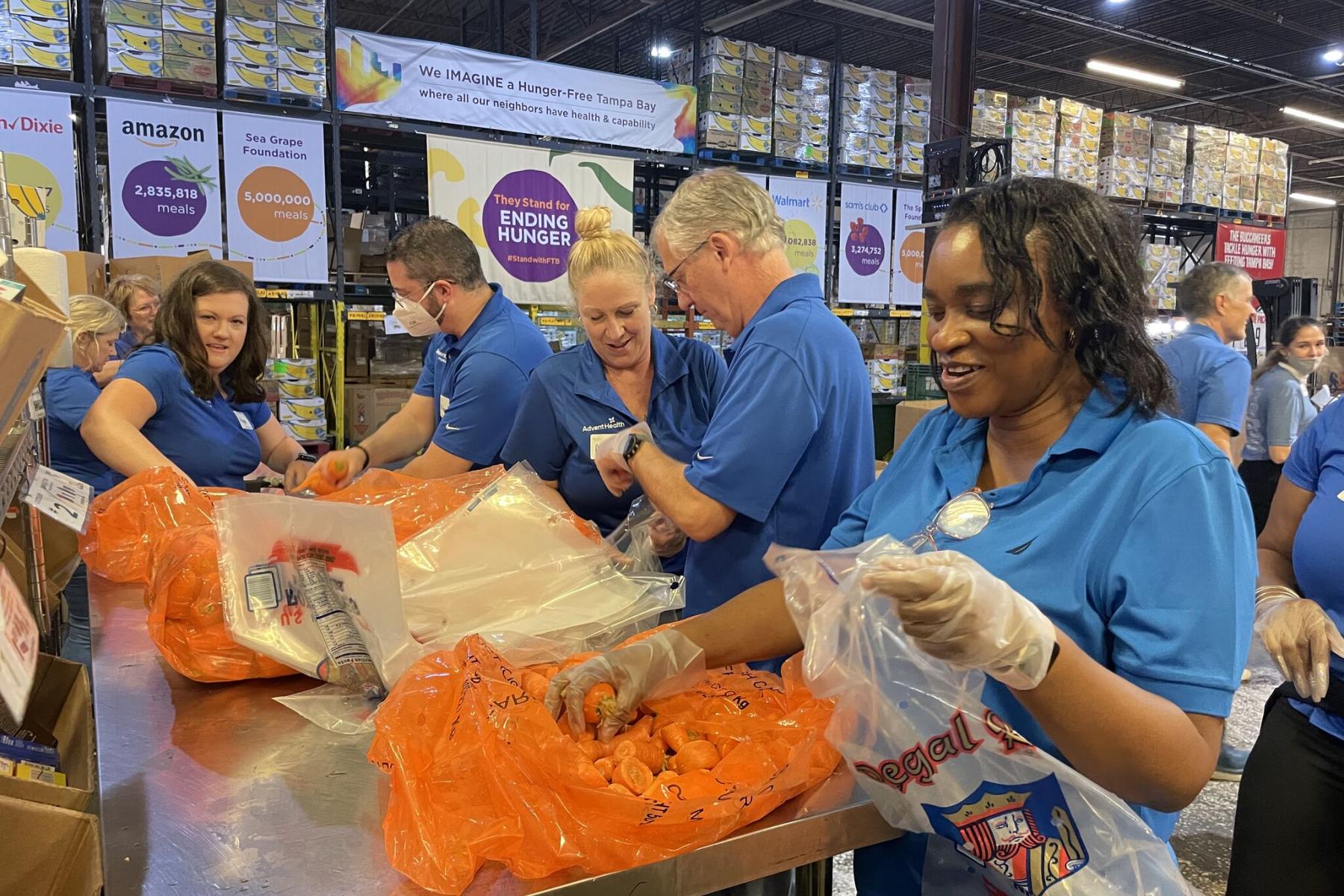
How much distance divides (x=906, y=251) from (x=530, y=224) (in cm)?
393

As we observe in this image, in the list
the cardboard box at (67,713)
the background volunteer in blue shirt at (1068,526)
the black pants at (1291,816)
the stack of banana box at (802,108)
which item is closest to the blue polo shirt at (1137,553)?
the background volunteer in blue shirt at (1068,526)

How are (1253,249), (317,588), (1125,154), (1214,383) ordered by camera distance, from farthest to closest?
(1253,249) < (1125,154) < (1214,383) < (317,588)

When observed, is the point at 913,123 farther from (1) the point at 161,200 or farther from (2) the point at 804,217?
(1) the point at 161,200

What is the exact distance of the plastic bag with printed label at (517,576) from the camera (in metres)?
1.59

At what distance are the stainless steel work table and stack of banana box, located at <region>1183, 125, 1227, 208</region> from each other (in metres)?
10.2

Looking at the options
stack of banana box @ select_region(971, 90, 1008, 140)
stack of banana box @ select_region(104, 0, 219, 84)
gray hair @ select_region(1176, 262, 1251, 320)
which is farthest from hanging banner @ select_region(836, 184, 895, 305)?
stack of banana box @ select_region(104, 0, 219, 84)

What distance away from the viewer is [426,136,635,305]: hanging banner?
654 cm

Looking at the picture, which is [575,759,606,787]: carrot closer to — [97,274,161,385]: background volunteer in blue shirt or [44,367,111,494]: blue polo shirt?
[44,367,111,494]: blue polo shirt

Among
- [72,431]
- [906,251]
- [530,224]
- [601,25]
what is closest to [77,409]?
[72,431]

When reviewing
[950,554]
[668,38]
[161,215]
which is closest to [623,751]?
[950,554]

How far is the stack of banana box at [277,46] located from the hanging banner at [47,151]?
0.97 meters

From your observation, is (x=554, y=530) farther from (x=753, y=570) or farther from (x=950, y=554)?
(x=950, y=554)

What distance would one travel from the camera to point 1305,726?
5.28 ft

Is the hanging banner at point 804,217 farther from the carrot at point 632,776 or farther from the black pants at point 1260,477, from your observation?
the carrot at point 632,776
